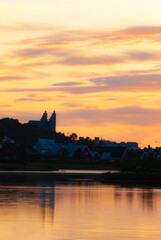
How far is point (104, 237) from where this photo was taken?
3167 cm

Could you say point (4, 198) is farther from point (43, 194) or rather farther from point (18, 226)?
point (18, 226)

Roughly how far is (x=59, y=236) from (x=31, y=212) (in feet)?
36.3

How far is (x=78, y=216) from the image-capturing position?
136 feet

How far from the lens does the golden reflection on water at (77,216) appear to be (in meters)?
32.7

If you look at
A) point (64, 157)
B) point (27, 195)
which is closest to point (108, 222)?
point (27, 195)

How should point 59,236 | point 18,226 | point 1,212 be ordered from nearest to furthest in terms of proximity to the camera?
point 59,236 < point 18,226 < point 1,212

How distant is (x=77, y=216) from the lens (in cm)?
4138

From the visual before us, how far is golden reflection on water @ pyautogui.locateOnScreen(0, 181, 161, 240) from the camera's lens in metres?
32.7

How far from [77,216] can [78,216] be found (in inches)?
3.0

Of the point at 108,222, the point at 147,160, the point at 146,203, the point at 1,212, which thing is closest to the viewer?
the point at 108,222

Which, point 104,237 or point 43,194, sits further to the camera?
point 43,194

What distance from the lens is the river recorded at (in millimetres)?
32562

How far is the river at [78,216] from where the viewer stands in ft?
107

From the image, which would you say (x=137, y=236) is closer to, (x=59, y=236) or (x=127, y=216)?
(x=59, y=236)
